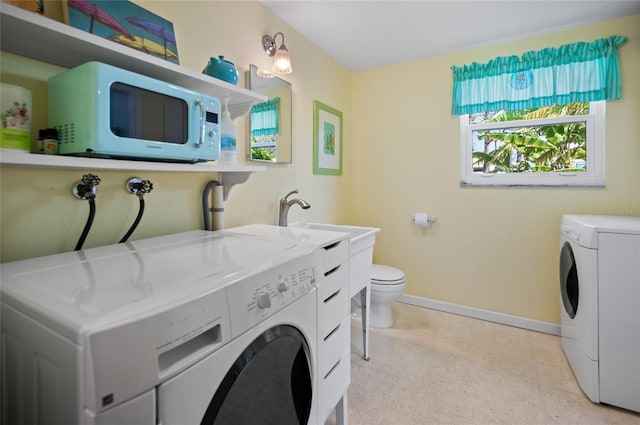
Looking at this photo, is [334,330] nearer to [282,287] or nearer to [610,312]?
[282,287]

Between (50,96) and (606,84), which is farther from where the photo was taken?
(606,84)

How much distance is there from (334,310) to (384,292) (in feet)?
3.38

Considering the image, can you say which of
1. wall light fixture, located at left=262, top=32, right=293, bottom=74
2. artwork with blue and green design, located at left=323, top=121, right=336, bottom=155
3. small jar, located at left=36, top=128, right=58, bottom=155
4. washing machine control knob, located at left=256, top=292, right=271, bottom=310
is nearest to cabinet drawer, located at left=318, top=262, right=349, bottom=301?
washing machine control knob, located at left=256, top=292, right=271, bottom=310

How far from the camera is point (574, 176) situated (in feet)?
7.36

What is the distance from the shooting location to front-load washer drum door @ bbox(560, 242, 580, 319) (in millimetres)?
1820

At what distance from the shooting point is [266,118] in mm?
1919

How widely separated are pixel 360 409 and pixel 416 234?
1652mm

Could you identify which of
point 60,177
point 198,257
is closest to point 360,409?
point 198,257

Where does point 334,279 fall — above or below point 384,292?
above

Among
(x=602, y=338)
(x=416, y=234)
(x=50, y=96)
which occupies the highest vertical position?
(x=50, y=96)

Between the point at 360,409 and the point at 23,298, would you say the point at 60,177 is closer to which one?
the point at 23,298

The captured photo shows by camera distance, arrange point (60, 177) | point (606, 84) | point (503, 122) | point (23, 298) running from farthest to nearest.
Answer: point (503, 122) → point (606, 84) → point (60, 177) → point (23, 298)

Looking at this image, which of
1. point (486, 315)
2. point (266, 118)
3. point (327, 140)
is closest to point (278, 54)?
point (266, 118)

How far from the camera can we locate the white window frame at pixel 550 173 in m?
2.17
